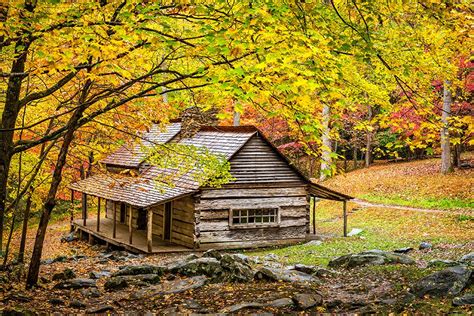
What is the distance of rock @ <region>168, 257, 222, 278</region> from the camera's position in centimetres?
1303

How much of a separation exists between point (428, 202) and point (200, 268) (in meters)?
18.7

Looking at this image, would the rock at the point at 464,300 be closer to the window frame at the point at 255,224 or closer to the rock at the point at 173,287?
the rock at the point at 173,287

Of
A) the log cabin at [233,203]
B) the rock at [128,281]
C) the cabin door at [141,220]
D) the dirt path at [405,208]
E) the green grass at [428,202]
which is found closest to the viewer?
the rock at [128,281]

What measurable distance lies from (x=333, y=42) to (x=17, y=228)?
35822 millimetres

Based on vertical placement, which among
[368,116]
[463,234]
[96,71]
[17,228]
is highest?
[368,116]

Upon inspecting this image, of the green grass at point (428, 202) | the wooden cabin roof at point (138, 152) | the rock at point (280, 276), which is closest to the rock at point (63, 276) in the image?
the rock at point (280, 276)

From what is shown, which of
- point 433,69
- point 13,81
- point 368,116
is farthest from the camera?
point 368,116

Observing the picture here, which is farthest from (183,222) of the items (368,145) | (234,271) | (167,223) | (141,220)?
(368,145)

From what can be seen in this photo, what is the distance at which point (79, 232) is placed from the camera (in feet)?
97.1

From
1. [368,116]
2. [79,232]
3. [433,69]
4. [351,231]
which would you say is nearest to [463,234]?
[351,231]

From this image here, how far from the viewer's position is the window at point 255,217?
2296 cm

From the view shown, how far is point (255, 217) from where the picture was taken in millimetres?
23359

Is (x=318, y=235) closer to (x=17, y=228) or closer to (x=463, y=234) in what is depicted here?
(x=463, y=234)

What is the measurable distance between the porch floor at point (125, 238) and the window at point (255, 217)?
101 inches
